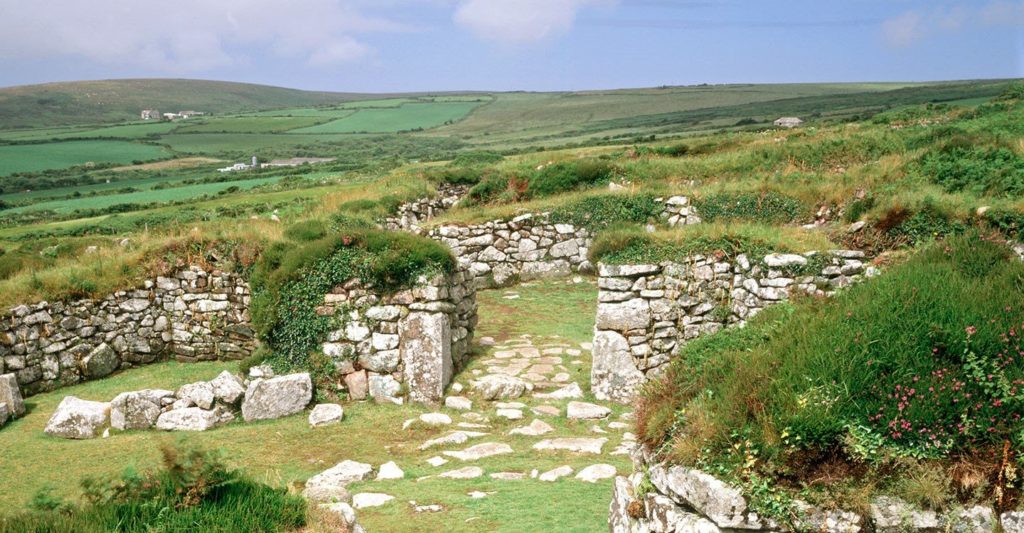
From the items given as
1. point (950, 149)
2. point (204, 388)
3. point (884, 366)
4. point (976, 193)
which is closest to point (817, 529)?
point (884, 366)

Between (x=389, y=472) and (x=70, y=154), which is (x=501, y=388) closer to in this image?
(x=389, y=472)

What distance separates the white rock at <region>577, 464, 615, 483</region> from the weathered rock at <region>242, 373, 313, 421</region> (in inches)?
189

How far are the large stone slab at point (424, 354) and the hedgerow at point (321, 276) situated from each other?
66 cm

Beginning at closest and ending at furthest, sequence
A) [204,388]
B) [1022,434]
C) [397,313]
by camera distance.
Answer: [1022,434]
[204,388]
[397,313]

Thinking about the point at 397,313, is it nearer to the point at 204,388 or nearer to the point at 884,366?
the point at 204,388

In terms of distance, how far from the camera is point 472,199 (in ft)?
74.6

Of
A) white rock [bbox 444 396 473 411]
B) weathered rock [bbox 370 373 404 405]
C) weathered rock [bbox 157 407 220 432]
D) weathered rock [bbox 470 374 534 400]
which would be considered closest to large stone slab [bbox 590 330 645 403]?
weathered rock [bbox 470 374 534 400]

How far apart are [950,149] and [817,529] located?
16273 mm

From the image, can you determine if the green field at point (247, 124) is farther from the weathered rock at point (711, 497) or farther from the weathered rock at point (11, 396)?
the weathered rock at point (711, 497)

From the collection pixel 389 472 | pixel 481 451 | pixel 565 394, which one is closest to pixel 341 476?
pixel 389 472

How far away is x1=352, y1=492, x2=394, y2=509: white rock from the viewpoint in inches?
279

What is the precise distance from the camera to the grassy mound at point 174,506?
15.8 feet

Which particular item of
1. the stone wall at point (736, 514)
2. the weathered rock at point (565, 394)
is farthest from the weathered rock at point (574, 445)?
the stone wall at point (736, 514)

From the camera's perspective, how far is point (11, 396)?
10953 mm
